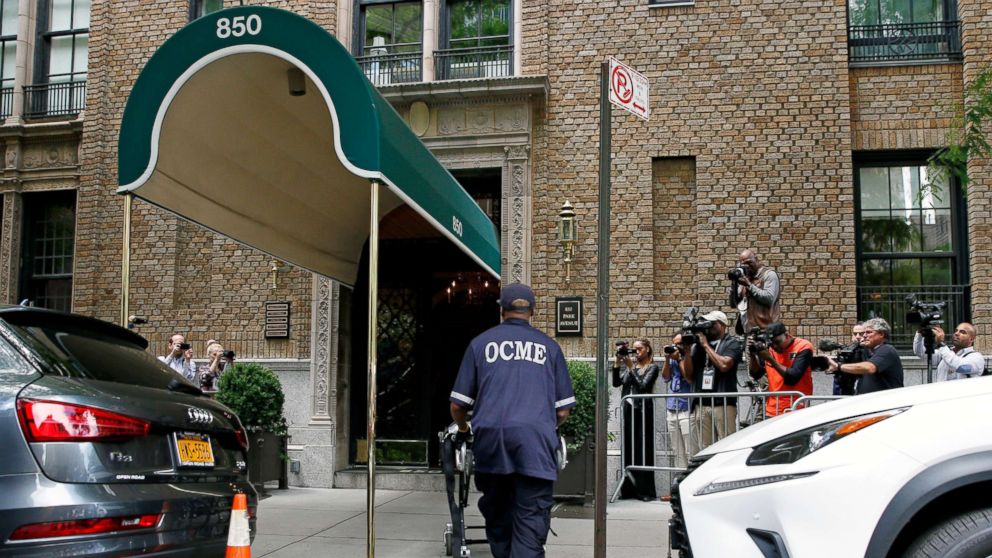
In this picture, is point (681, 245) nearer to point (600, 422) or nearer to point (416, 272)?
point (416, 272)

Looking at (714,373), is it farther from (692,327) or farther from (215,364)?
(215,364)

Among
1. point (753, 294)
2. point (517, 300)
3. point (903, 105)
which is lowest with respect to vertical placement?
point (517, 300)

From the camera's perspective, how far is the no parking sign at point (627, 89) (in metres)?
5.97

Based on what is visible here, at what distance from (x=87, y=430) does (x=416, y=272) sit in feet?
29.6

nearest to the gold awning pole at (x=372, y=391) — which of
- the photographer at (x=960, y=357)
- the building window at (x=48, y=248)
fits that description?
the photographer at (x=960, y=357)

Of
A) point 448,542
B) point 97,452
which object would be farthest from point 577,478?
point 97,452

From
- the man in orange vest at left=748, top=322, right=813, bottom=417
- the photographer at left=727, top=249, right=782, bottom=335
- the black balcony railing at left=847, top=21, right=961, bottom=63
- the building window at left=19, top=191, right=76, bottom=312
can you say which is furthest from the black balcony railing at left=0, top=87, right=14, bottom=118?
the black balcony railing at left=847, top=21, right=961, bottom=63

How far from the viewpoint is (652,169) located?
1207cm

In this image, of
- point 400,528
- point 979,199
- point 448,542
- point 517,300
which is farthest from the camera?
point 979,199

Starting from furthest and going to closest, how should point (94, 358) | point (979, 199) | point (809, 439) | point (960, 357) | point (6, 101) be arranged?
1. point (6, 101)
2. point (979, 199)
3. point (960, 357)
4. point (94, 358)
5. point (809, 439)

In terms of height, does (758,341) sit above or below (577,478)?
above

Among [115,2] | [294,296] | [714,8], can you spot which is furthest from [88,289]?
[714,8]

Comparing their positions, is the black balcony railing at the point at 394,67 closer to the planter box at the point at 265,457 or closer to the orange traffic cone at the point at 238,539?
the planter box at the point at 265,457

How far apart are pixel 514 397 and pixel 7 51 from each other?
13.1 m
